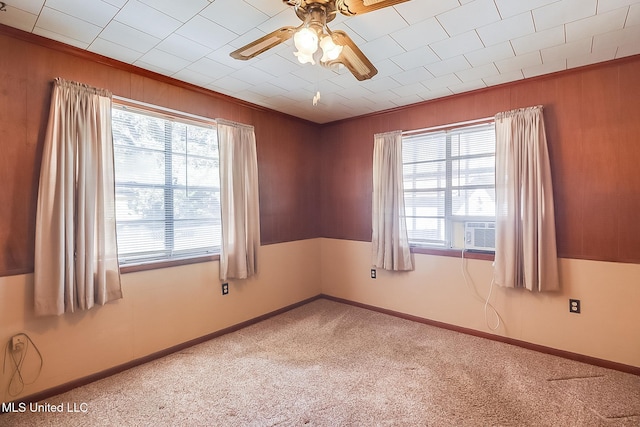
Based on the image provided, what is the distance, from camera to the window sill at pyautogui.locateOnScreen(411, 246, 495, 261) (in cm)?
315

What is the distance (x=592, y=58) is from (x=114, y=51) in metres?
3.75

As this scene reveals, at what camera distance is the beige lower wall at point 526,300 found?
253cm

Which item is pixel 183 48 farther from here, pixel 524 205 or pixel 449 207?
pixel 524 205

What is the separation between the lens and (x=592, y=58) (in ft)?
8.13

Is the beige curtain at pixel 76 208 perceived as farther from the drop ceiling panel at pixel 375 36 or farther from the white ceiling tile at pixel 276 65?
the white ceiling tile at pixel 276 65

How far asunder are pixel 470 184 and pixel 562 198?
2.58 feet

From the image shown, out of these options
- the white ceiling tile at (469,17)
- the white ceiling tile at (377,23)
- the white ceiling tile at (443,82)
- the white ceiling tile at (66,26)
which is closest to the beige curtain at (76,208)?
the white ceiling tile at (66,26)

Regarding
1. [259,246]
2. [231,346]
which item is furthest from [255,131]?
[231,346]

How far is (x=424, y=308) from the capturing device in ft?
11.7

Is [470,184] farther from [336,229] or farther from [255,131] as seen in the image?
[255,131]

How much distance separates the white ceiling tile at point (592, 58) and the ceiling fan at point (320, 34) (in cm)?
202

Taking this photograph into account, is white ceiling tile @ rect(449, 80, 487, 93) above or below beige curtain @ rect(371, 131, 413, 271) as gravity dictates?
above

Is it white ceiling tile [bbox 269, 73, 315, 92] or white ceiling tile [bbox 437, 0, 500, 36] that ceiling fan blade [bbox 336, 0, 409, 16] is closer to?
white ceiling tile [bbox 437, 0, 500, 36]

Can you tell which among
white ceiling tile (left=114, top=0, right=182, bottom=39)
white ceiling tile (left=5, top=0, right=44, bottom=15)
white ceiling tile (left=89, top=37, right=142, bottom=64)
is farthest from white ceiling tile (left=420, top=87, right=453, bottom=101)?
white ceiling tile (left=5, top=0, right=44, bottom=15)
